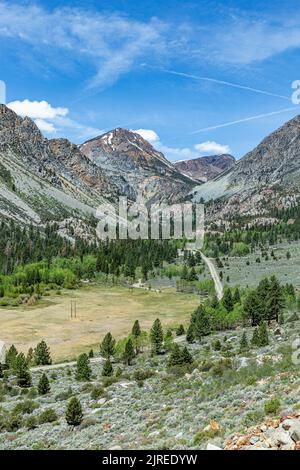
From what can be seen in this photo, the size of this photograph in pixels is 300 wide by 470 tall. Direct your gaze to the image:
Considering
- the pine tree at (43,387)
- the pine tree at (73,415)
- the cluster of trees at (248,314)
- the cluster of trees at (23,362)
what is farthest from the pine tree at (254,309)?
the pine tree at (73,415)

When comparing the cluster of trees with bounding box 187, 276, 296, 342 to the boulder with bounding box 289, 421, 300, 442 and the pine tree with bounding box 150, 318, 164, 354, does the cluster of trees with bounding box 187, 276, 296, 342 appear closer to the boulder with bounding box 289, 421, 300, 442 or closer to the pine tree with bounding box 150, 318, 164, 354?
the pine tree with bounding box 150, 318, 164, 354

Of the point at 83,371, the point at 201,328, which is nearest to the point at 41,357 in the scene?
the point at 83,371

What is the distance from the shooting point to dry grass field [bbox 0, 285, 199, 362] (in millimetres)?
105375

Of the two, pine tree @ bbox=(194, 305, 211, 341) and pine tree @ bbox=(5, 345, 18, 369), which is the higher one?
pine tree @ bbox=(194, 305, 211, 341)

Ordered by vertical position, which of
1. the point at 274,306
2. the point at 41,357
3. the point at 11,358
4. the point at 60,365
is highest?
the point at 274,306

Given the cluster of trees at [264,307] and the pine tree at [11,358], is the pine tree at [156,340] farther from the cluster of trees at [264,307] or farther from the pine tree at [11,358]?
the pine tree at [11,358]

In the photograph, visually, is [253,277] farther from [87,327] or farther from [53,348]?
[53,348]

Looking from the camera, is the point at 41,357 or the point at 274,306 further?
the point at 274,306

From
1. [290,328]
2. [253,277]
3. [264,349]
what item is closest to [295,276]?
[253,277]

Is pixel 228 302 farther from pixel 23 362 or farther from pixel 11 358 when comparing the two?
pixel 23 362

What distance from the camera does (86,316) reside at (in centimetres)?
13450

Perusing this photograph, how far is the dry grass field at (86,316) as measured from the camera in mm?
105375

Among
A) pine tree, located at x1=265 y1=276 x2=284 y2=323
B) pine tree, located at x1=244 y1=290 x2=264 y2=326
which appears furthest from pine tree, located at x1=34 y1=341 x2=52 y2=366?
pine tree, located at x1=265 y1=276 x2=284 y2=323

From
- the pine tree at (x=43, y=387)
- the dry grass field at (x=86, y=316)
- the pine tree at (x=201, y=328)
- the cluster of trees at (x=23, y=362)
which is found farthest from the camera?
the dry grass field at (x=86, y=316)
